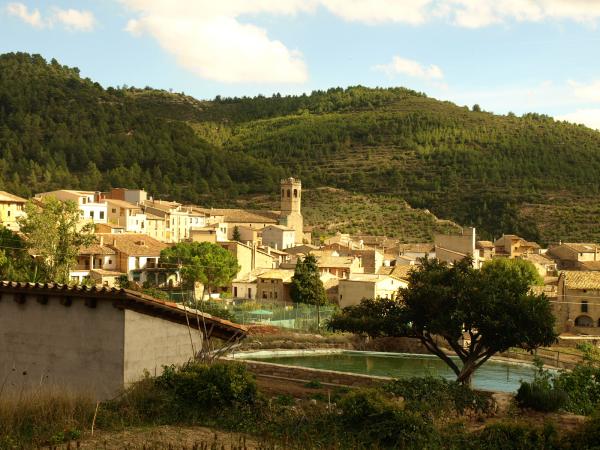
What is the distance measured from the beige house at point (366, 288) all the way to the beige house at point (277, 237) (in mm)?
21135

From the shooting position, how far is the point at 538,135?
4690 inches

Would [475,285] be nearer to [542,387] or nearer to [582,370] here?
[582,370]

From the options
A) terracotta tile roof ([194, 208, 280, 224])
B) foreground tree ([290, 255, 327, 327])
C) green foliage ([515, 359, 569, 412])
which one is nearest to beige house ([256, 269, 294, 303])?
foreground tree ([290, 255, 327, 327])

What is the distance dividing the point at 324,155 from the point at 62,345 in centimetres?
10376

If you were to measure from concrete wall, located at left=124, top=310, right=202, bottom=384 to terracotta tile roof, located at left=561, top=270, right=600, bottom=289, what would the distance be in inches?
1224

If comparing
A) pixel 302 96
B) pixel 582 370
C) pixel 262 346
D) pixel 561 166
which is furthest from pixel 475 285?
pixel 302 96

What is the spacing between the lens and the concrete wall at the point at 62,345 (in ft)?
37.0

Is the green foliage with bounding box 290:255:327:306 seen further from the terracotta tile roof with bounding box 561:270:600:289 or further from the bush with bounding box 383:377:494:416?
the bush with bounding box 383:377:494:416

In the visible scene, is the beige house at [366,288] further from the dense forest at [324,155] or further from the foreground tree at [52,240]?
the dense forest at [324,155]

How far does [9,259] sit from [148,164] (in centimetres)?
5860

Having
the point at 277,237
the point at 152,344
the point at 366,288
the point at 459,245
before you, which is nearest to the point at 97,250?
the point at 366,288

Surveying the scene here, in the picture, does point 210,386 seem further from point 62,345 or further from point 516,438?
point 516,438

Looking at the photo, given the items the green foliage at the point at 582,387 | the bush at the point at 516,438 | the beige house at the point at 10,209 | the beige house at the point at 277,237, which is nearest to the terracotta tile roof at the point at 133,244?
the beige house at the point at 10,209

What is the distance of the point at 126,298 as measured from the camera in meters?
11.1
